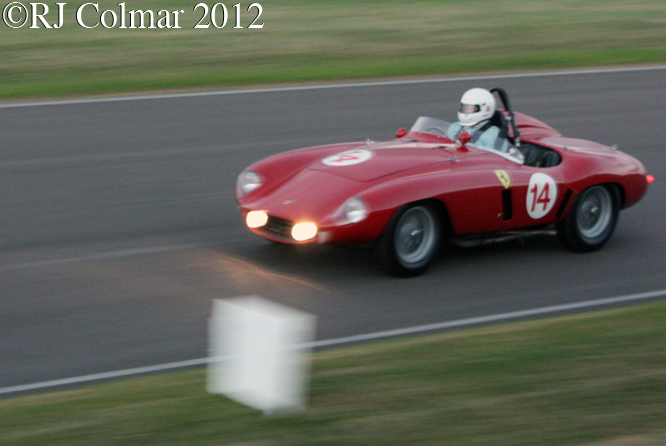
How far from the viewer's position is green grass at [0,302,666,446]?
13.5 feet

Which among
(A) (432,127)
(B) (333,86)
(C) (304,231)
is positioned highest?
(B) (333,86)

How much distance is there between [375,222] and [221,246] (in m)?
1.74

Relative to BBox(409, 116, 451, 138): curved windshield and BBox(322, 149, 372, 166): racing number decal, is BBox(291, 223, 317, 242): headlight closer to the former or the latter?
BBox(322, 149, 372, 166): racing number decal

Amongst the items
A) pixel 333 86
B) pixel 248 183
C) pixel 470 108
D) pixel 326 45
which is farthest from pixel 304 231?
pixel 326 45

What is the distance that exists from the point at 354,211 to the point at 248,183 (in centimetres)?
121

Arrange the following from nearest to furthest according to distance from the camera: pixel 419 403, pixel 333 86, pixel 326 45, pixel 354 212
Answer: pixel 419 403
pixel 354 212
pixel 333 86
pixel 326 45

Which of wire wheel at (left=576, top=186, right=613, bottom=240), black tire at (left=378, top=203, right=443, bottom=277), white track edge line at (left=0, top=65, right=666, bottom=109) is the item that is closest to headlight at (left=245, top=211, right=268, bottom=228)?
black tire at (left=378, top=203, right=443, bottom=277)

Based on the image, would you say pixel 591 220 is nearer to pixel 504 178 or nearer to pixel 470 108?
pixel 504 178

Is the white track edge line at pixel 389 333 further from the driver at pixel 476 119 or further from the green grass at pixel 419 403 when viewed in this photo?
the driver at pixel 476 119

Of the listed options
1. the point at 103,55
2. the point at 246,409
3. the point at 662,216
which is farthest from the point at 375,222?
the point at 103,55

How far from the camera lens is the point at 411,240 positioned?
24.0 feet

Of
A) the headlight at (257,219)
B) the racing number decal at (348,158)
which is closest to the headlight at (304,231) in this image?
the headlight at (257,219)

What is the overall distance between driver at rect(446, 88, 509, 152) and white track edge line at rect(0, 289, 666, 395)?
188cm

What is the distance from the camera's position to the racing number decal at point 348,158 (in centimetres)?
748
